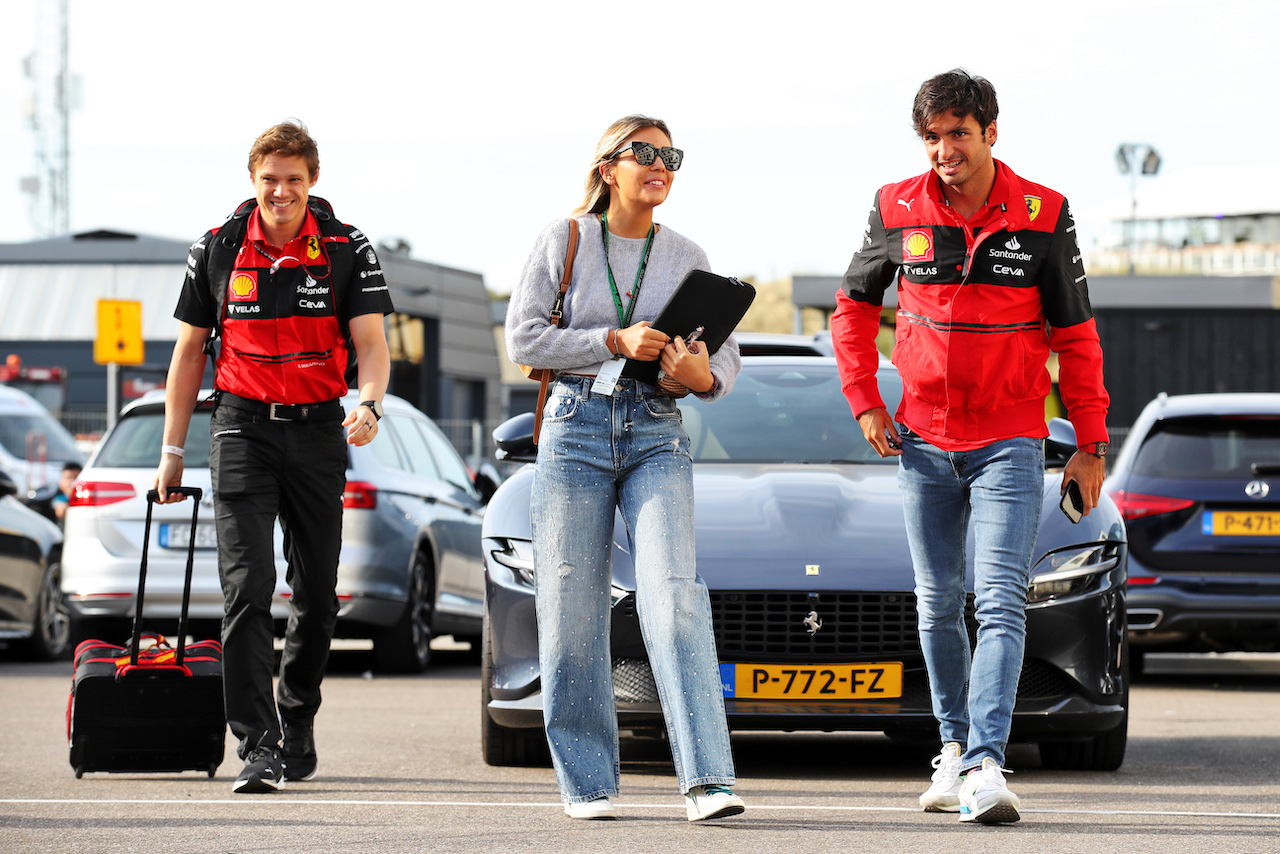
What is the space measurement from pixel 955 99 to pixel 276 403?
2184 millimetres

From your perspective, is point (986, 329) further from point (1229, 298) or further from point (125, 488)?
point (1229, 298)

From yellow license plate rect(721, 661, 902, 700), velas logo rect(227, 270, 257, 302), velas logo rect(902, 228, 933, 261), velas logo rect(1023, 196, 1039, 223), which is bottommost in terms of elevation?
yellow license plate rect(721, 661, 902, 700)

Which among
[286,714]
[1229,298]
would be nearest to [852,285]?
[286,714]

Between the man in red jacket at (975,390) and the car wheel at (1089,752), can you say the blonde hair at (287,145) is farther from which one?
the car wheel at (1089,752)

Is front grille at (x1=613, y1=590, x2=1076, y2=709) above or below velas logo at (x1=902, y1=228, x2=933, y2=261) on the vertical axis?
below

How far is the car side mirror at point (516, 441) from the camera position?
706 cm

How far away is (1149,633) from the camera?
1038 centimetres

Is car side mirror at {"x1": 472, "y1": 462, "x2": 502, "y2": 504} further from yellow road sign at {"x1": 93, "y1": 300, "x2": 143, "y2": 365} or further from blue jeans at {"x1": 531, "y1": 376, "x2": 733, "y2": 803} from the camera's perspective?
yellow road sign at {"x1": 93, "y1": 300, "x2": 143, "y2": 365}

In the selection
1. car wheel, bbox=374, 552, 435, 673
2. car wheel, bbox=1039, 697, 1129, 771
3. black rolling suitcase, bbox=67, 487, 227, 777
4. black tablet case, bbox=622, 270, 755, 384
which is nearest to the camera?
black tablet case, bbox=622, 270, 755, 384

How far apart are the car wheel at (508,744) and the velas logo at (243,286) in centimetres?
130

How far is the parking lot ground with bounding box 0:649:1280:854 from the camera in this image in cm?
495

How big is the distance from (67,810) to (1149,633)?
642 cm

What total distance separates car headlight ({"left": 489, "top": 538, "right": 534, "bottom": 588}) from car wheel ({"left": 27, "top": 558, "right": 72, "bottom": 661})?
6.49 meters

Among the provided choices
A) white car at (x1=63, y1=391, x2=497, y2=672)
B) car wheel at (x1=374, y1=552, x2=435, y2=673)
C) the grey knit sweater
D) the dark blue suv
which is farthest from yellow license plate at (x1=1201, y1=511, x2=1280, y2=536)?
the grey knit sweater
